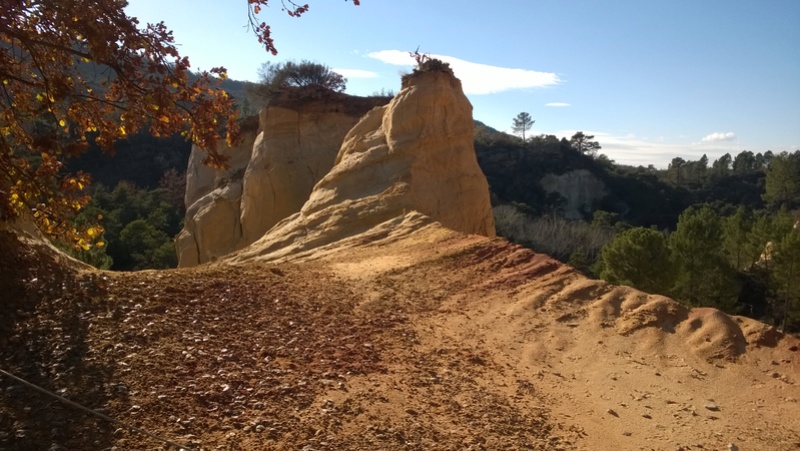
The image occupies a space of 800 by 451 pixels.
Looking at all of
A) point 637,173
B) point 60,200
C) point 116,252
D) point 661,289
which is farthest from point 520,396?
point 637,173

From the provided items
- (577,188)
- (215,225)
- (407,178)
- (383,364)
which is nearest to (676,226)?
(577,188)

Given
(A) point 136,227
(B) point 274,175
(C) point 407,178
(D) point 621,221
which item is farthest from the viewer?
(D) point 621,221

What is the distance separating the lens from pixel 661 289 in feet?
70.9

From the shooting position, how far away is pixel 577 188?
60.5 m

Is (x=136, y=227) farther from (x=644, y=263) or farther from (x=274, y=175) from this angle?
(x=644, y=263)

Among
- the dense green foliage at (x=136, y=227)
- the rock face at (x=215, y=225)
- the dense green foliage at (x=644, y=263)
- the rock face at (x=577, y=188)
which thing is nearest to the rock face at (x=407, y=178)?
the rock face at (x=215, y=225)

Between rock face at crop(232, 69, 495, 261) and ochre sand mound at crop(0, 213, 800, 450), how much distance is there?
4.21 metres

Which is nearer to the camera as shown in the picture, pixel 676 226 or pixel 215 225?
pixel 215 225

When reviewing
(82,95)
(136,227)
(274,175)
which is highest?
(82,95)

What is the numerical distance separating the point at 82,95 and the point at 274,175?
46.2ft

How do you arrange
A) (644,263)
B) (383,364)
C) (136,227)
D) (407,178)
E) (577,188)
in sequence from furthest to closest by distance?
(577,188) → (136,227) → (644,263) → (407,178) → (383,364)

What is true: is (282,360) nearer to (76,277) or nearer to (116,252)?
(76,277)

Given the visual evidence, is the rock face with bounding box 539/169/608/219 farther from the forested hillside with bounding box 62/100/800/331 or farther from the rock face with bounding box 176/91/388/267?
the rock face with bounding box 176/91/388/267

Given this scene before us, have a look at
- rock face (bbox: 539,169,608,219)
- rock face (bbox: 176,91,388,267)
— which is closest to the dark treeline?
rock face (bbox: 539,169,608,219)
